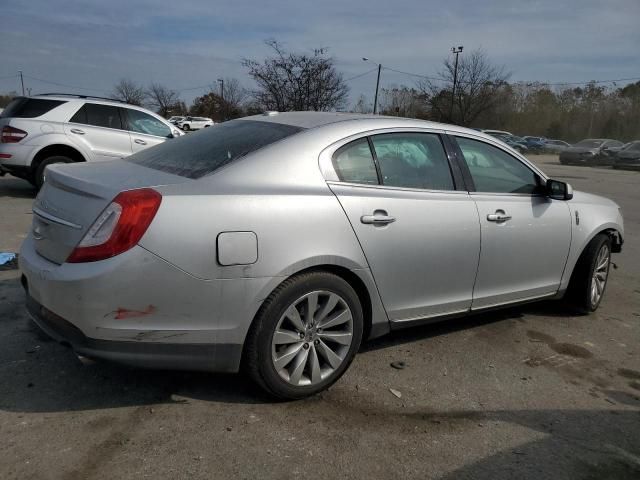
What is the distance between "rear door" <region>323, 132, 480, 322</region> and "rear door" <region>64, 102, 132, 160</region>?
7135 mm

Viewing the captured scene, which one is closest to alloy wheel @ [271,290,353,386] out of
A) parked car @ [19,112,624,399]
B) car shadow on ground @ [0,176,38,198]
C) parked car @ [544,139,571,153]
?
parked car @ [19,112,624,399]

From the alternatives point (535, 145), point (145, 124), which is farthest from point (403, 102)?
point (145, 124)

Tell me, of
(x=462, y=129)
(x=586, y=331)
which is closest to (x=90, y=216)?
(x=462, y=129)

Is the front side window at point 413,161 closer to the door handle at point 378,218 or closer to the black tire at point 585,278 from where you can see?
the door handle at point 378,218

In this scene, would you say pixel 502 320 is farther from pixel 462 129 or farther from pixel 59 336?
pixel 59 336

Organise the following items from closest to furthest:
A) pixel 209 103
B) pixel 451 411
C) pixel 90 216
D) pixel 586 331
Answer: pixel 90 216 < pixel 451 411 < pixel 586 331 < pixel 209 103

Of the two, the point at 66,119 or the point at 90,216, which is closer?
the point at 90,216

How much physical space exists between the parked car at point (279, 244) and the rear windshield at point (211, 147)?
17 millimetres

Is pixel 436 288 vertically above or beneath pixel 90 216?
beneath

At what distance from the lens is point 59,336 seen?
2791mm

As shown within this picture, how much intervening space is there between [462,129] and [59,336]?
3003 mm

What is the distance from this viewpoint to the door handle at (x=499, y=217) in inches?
154

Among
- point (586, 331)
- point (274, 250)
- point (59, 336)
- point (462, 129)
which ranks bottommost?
point (586, 331)

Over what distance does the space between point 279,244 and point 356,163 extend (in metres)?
0.83
